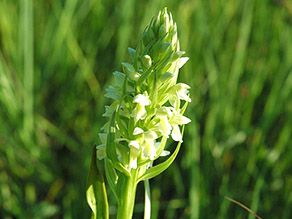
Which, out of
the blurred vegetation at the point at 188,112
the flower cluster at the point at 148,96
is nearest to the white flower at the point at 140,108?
the flower cluster at the point at 148,96

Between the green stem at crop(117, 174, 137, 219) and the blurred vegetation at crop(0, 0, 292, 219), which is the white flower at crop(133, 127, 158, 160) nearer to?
the green stem at crop(117, 174, 137, 219)

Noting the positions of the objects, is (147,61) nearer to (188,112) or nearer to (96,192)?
(96,192)

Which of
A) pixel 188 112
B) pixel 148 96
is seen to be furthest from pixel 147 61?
pixel 188 112

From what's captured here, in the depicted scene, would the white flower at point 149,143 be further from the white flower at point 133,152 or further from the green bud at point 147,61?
the green bud at point 147,61

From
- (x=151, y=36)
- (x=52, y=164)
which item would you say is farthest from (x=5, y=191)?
(x=151, y=36)

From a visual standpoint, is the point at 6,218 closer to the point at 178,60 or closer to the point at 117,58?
the point at 117,58

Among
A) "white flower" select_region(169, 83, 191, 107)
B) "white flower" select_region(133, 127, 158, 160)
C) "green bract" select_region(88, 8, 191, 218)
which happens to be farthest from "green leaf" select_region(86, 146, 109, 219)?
"white flower" select_region(169, 83, 191, 107)
